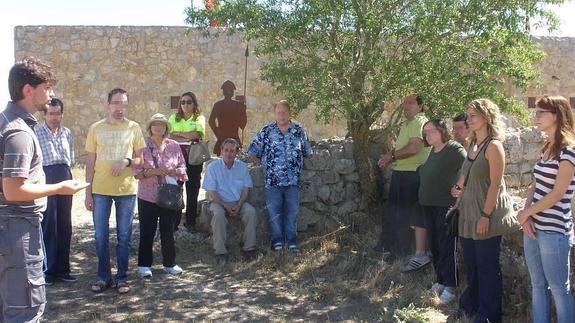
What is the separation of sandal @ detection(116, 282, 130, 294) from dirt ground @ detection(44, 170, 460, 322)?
0.05 meters

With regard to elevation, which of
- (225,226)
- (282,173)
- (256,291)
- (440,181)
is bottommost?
(256,291)

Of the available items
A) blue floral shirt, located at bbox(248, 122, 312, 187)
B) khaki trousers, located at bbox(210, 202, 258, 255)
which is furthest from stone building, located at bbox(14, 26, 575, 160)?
khaki trousers, located at bbox(210, 202, 258, 255)

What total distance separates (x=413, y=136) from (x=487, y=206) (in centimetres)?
185

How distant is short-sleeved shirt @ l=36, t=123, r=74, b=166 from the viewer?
5.48 meters

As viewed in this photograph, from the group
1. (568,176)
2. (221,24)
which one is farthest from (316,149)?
(568,176)

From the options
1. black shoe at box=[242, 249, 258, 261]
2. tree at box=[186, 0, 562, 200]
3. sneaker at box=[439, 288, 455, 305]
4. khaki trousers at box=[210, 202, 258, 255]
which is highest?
tree at box=[186, 0, 562, 200]

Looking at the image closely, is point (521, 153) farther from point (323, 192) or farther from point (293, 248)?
point (293, 248)

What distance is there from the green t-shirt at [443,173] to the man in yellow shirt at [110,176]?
2.55 m

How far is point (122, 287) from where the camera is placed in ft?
17.6

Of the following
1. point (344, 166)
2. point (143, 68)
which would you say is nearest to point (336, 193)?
point (344, 166)

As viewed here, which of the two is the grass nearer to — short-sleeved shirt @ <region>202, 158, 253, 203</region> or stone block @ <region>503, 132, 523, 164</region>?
short-sleeved shirt @ <region>202, 158, 253, 203</region>

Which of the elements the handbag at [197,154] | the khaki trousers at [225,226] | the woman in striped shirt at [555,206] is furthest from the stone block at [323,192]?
the woman in striped shirt at [555,206]

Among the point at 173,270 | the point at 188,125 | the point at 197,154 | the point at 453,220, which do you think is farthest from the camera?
the point at 188,125

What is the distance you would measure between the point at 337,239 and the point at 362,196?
67 centimetres
